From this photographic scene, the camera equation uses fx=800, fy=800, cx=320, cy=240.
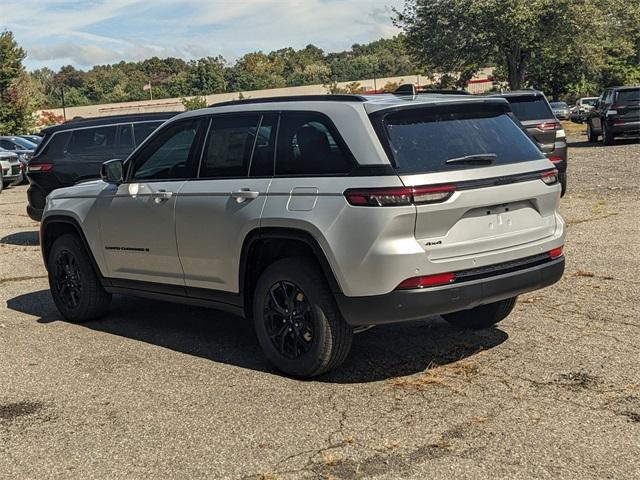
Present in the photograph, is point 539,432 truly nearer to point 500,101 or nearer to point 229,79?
point 500,101

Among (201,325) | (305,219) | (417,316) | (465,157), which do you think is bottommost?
(201,325)

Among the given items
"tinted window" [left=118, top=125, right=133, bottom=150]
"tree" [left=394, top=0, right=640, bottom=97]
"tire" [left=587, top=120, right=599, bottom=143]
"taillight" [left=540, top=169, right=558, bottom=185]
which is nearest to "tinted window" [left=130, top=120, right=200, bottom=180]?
"taillight" [left=540, top=169, right=558, bottom=185]

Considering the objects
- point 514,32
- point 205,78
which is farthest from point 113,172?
point 205,78

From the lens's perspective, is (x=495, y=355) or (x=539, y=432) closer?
(x=539, y=432)

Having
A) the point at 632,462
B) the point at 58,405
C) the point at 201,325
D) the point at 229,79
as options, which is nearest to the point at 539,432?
the point at 632,462

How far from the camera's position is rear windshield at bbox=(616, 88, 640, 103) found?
23.4 m

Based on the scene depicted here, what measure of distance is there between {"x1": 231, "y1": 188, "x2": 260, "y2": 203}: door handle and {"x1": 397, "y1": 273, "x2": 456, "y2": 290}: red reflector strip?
4.14 ft

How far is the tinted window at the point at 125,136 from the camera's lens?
39.6 feet

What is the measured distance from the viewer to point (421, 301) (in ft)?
15.3

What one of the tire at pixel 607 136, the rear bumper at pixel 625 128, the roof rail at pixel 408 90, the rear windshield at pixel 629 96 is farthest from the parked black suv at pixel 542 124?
the tire at pixel 607 136

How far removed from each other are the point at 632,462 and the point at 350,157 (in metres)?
2.28

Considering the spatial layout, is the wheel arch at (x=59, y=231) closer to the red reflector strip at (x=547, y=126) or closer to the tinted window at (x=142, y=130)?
the tinted window at (x=142, y=130)

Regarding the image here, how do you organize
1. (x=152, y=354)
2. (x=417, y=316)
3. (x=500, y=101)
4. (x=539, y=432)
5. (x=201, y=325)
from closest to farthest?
(x=539, y=432) → (x=417, y=316) → (x=500, y=101) → (x=152, y=354) → (x=201, y=325)

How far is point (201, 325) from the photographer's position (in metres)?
6.89
